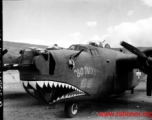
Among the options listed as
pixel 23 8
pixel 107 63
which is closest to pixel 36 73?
pixel 23 8

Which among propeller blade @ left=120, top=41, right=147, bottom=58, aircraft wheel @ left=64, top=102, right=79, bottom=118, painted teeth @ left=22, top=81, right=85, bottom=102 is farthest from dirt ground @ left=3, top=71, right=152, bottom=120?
propeller blade @ left=120, top=41, right=147, bottom=58

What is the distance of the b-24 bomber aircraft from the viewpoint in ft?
21.3

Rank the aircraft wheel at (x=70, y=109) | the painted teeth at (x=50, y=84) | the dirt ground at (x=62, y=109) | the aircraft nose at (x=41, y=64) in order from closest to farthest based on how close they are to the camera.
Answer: the aircraft nose at (x=41, y=64)
the painted teeth at (x=50, y=84)
the aircraft wheel at (x=70, y=109)
the dirt ground at (x=62, y=109)

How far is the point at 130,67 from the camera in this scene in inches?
401

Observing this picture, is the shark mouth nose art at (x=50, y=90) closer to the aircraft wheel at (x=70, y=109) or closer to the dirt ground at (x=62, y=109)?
the aircraft wheel at (x=70, y=109)

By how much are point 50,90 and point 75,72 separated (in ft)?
4.28

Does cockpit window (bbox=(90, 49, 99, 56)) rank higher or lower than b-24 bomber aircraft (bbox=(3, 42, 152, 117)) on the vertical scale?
higher

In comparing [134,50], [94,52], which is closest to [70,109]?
[94,52]

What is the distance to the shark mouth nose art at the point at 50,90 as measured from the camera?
6535mm

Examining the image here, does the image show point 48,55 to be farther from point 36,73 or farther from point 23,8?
point 23,8

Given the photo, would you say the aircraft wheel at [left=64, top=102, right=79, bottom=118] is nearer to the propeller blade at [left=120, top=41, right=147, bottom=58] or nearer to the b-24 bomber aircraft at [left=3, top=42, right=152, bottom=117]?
the b-24 bomber aircraft at [left=3, top=42, right=152, bottom=117]

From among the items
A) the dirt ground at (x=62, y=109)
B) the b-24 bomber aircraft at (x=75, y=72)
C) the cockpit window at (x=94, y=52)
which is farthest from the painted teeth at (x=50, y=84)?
the cockpit window at (x=94, y=52)

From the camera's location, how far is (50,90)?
693 cm

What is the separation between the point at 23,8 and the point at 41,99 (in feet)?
10.5
